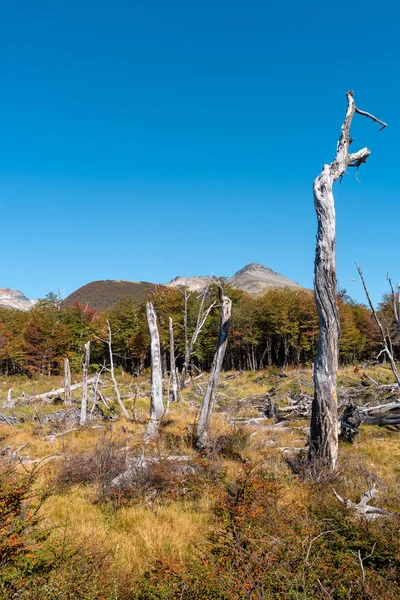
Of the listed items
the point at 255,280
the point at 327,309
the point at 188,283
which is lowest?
the point at 327,309

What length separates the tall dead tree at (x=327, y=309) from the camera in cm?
695

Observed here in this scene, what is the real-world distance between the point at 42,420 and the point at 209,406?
972cm

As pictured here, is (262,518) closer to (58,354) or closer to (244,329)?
(244,329)

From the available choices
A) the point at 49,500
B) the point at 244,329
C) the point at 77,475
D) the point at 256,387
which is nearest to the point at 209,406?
the point at 77,475

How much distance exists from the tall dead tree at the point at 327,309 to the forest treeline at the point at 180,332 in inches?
1110

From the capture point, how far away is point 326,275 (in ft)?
24.3

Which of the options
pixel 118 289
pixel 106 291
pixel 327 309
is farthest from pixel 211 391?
pixel 118 289

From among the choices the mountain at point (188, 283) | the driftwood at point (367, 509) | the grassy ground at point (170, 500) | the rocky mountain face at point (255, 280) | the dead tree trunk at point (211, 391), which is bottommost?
the grassy ground at point (170, 500)

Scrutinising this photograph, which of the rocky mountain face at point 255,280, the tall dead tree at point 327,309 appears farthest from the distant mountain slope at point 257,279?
the tall dead tree at point 327,309

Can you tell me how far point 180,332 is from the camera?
133ft

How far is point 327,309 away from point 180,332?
3397cm

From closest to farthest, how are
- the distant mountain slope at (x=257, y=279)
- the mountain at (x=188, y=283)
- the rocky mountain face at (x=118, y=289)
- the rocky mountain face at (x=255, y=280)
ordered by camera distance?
the mountain at (x=188, y=283) < the rocky mountain face at (x=118, y=289) < the rocky mountain face at (x=255, y=280) < the distant mountain slope at (x=257, y=279)

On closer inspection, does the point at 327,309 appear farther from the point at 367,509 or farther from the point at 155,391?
the point at 155,391

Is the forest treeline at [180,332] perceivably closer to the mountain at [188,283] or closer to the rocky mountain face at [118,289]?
the mountain at [188,283]
